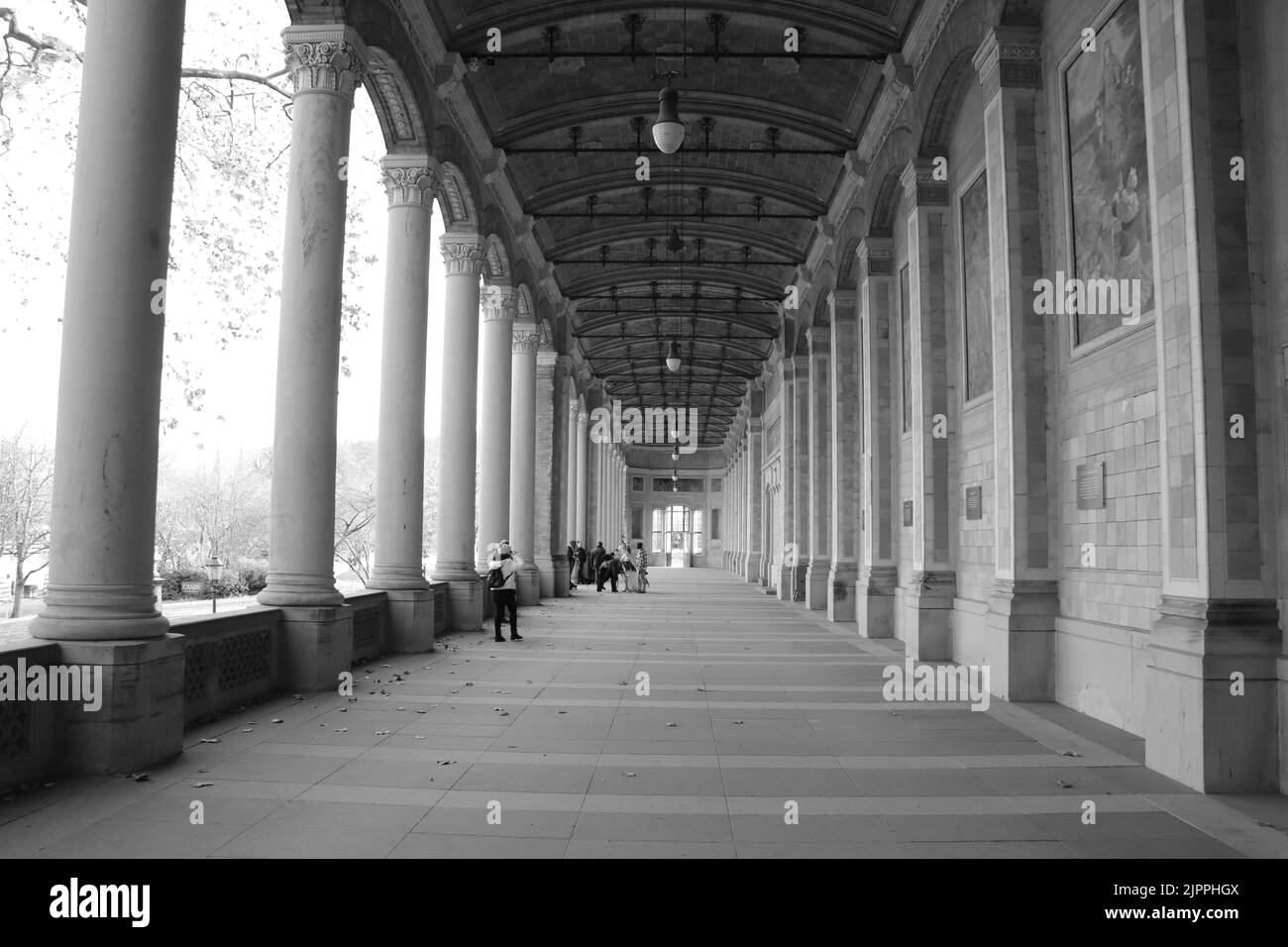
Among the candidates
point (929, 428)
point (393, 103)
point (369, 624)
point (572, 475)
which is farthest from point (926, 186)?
point (572, 475)

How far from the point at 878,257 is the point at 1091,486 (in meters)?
8.66

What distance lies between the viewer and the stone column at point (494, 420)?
63.0ft

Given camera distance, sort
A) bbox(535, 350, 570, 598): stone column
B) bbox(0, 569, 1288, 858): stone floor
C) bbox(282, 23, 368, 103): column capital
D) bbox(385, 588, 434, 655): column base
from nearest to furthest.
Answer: bbox(0, 569, 1288, 858): stone floor
bbox(282, 23, 368, 103): column capital
bbox(385, 588, 434, 655): column base
bbox(535, 350, 570, 598): stone column

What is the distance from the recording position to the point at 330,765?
6.51 metres

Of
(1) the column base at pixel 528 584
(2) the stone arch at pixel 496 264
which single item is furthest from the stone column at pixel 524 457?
(2) the stone arch at pixel 496 264

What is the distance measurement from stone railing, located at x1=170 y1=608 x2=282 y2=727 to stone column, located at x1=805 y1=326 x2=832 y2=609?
611 inches

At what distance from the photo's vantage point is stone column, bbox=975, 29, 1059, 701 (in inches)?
375

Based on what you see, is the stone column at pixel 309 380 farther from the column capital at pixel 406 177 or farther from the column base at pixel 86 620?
the column base at pixel 86 620

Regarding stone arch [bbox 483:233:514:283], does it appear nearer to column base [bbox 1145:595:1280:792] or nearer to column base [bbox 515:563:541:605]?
column base [bbox 515:563:541:605]

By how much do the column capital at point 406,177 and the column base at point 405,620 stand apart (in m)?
5.90

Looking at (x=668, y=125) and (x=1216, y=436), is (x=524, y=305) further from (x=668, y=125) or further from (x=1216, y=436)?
(x=1216, y=436)

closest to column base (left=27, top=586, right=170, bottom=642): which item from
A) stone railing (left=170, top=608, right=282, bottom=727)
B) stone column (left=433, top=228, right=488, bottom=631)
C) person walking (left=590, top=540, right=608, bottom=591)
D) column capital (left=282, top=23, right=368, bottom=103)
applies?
stone railing (left=170, top=608, right=282, bottom=727)
